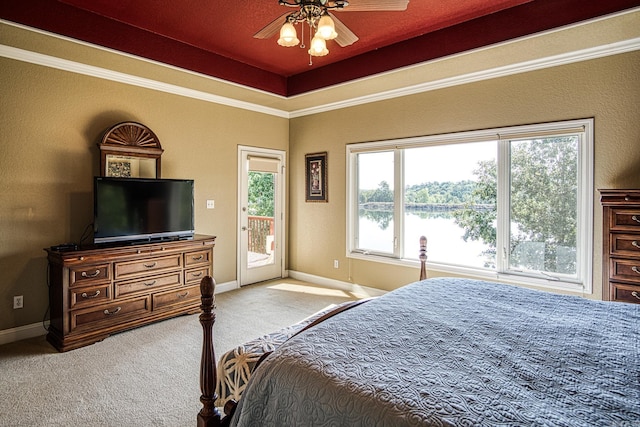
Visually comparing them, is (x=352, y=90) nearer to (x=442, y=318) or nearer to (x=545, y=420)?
(x=442, y=318)

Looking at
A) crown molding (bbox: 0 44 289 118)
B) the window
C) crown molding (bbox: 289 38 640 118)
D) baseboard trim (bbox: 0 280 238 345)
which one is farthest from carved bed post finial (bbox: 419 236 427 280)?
baseboard trim (bbox: 0 280 238 345)

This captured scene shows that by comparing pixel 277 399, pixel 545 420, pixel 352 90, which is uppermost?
pixel 352 90

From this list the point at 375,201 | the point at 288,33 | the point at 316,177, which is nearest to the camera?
the point at 288,33

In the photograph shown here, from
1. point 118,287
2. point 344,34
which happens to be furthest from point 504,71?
point 118,287

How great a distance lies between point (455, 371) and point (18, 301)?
4.04 m

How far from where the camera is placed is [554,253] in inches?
140

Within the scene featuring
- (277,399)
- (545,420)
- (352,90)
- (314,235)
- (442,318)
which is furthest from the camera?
(314,235)

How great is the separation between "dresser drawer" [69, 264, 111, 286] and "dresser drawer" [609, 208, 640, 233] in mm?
4411

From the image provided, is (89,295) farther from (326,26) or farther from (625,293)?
(625,293)

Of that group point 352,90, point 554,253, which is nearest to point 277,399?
point 554,253

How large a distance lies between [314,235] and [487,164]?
8.95ft

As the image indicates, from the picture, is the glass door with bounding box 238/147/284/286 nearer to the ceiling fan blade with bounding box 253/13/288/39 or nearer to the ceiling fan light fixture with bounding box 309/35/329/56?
the ceiling fan blade with bounding box 253/13/288/39

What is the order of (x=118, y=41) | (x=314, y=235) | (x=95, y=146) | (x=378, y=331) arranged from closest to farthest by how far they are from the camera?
(x=378, y=331)
(x=118, y=41)
(x=95, y=146)
(x=314, y=235)

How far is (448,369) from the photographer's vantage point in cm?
126
